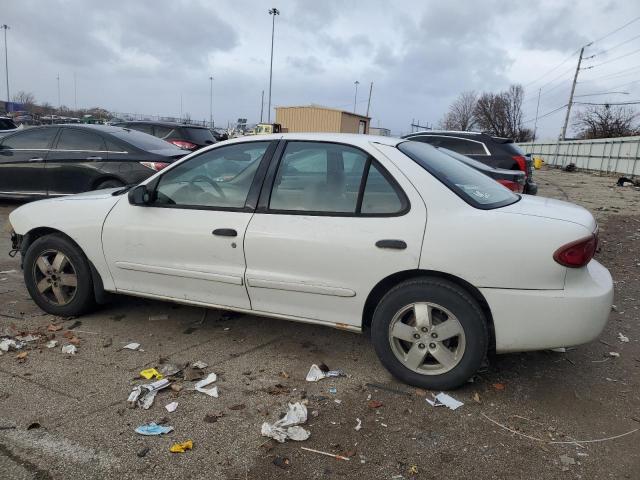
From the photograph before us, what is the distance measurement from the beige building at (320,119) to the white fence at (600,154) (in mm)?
14401

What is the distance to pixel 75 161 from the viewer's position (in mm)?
8016

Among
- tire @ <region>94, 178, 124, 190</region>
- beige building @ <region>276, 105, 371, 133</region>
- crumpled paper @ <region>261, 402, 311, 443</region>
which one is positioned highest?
beige building @ <region>276, 105, 371, 133</region>

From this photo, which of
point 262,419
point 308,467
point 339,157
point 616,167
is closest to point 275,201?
point 339,157

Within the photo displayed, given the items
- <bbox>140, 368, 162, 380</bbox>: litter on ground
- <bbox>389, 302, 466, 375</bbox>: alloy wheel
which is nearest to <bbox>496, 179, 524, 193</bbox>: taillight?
<bbox>389, 302, 466, 375</bbox>: alloy wheel

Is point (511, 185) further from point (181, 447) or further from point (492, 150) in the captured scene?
point (181, 447)

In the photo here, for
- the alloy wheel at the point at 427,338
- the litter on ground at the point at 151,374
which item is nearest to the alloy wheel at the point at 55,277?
the litter on ground at the point at 151,374

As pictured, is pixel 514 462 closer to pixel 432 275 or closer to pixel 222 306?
pixel 432 275

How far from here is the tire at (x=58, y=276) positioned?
4.25 metres

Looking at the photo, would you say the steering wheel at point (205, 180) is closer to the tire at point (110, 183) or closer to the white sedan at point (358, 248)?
the white sedan at point (358, 248)

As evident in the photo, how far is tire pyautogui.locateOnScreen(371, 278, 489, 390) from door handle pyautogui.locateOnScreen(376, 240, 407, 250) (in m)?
0.23

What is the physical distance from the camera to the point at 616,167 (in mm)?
27375

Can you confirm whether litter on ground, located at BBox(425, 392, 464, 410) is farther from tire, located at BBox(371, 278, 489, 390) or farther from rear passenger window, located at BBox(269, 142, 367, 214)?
rear passenger window, located at BBox(269, 142, 367, 214)

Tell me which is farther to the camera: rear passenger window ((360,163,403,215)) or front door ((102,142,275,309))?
front door ((102,142,275,309))

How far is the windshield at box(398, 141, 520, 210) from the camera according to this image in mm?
3322
